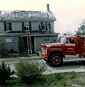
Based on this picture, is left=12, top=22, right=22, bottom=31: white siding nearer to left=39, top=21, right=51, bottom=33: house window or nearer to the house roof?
the house roof

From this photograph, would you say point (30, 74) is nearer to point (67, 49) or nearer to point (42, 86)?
point (42, 86)

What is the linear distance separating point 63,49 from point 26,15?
606 inches

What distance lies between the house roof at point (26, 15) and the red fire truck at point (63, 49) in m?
14.1

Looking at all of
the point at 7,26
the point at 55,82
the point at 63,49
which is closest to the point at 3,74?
the point at 55,82

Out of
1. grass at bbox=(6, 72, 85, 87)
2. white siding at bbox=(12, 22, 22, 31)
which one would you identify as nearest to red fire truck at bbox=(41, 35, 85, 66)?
grass at bbox=(6, 72, 85, 87)

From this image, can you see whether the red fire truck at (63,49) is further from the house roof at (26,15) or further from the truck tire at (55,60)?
the house roof at (26,15)

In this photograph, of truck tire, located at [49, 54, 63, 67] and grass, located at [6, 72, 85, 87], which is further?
truck tire, located at [49, 54, 63, 67]

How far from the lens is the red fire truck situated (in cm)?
1188

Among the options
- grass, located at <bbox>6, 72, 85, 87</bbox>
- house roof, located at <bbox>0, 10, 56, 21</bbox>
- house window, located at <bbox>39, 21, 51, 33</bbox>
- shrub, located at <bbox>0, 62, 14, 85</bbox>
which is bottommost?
grass, located at <bbox>6, 72, 85, 87</bbox>

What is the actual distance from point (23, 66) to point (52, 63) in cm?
474

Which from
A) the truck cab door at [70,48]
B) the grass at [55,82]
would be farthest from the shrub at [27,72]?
the truck cab door at [70,48]

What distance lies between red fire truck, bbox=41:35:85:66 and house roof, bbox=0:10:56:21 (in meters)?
Answer: 14.1

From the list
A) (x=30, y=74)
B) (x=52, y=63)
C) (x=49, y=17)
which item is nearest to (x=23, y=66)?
(x=30, y=74)

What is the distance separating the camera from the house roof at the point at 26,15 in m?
25.4
